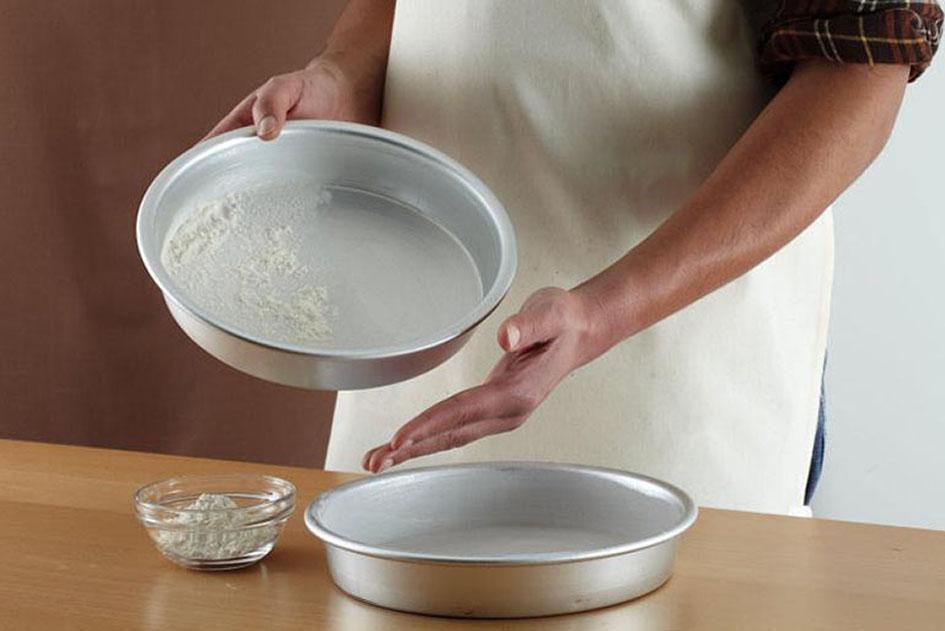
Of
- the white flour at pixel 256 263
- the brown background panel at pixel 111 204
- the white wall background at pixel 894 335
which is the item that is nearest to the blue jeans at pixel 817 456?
the white flour at pixel 256 263

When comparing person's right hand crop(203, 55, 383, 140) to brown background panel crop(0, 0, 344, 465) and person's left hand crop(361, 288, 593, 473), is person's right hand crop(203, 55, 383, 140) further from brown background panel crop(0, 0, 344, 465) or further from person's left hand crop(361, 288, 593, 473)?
brown background panel crop(0, 0, 344, 465)

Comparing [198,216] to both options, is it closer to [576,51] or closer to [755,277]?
[576,51]

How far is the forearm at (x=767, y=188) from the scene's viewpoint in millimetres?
1124

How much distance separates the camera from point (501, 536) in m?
0.98

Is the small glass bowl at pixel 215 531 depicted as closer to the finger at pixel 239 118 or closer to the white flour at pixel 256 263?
the white flour at pixel 256 263

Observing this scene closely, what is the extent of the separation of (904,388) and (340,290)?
1.50m

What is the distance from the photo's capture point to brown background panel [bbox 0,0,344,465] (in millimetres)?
2191

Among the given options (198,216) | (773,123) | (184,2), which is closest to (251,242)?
(198,216)

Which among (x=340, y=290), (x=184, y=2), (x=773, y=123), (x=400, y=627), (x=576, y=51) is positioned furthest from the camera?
(x=184, y=2)

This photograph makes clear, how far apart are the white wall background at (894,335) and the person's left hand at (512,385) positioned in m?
1.36

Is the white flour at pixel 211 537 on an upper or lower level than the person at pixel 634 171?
lower

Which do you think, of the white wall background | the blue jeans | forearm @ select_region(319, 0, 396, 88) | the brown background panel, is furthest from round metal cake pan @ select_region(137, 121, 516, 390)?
the white wall background

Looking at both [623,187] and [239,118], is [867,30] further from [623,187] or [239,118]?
[239,118]

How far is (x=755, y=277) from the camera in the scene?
4.31 ft
